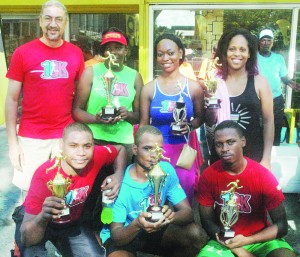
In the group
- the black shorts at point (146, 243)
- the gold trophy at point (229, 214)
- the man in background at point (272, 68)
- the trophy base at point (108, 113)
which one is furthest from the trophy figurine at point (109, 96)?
the man in background at point (272, 68)

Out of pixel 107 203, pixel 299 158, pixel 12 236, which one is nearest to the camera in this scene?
pixel 107 203

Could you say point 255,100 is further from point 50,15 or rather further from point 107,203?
point 50,15

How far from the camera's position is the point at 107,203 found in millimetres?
2857

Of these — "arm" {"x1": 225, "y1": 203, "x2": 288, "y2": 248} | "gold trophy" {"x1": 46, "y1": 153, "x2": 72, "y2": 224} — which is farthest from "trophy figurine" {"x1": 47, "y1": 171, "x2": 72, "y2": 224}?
"arm" {"x1": 225, "y1": 203, "x2": 288, "y2": 248}

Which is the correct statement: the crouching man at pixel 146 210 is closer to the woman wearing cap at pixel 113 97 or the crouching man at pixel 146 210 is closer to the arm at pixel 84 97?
the woman wearing cap at pixel 113 97

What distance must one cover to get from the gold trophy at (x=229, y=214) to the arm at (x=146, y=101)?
88 cm

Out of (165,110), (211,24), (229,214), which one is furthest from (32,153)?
(211,24)

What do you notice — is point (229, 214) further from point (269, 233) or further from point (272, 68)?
point (272, 68)

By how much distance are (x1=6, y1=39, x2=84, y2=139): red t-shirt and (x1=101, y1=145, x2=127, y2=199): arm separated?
1.67 ft

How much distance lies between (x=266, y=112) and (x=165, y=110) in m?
→ 0.75

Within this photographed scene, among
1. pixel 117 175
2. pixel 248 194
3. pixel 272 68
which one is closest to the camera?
pixel 248 194

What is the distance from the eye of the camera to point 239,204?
2902 mm

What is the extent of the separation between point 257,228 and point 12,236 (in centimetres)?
215

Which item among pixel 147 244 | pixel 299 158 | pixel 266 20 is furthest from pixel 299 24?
pixel 147 244
